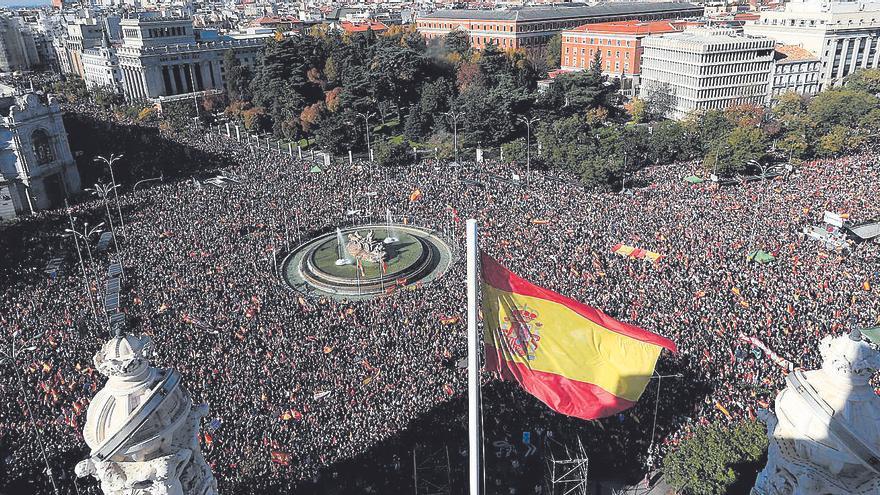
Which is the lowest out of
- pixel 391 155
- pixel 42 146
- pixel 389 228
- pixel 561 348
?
pixel 389 228

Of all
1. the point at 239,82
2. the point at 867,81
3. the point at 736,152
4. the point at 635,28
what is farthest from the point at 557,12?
the point at 736,152

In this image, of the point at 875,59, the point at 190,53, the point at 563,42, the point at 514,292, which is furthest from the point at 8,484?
the point at 875,59

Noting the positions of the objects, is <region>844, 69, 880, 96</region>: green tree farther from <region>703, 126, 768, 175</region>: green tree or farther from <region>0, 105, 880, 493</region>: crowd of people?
<region>0, 105, 880, 493</region>: crowd of people

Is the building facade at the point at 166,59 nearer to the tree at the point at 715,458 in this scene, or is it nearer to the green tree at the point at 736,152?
the green tree at the point at 736,152

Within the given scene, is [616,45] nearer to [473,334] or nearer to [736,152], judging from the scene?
[736,152]

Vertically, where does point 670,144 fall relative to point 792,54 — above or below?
below
